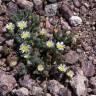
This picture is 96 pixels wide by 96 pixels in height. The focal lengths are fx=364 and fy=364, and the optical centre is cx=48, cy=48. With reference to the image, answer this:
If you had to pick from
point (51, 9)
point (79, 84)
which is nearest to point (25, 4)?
point (51, 9)

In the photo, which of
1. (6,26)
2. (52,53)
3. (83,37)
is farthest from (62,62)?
(6,26)

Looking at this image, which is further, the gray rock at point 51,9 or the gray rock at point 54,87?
the gray rock at point 51,9

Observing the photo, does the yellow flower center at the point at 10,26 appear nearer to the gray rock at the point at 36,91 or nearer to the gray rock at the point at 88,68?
the gray rock at the point at 36,91

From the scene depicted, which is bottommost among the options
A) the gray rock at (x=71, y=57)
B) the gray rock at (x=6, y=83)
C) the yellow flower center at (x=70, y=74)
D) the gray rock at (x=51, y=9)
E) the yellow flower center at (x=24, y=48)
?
the gray rock at (x=6, y=83)

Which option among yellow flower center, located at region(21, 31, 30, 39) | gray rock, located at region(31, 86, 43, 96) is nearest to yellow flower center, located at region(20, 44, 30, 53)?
yellow flower center, located at region(21, 31, 30, 39)

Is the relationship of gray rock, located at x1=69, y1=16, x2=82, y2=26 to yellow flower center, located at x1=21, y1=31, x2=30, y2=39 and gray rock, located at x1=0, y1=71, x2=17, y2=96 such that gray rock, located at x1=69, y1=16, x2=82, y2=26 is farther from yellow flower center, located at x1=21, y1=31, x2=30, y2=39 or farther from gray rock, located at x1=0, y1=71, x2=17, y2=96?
gray rock, located at x1=0, y1=71, x2=17, y2=96

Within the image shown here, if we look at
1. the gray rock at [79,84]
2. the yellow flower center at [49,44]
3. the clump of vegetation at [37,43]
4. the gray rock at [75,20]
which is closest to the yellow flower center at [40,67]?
the clump of vegetation at [37,43]

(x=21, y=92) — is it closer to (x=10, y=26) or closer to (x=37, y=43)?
(x=37, y=43)
